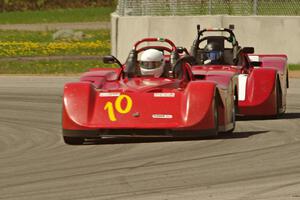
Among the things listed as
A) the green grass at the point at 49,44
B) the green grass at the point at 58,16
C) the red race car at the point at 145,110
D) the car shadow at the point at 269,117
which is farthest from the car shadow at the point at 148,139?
the green grass at the point at 58,16

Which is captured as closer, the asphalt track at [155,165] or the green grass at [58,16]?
the asphalt track at [155,165]

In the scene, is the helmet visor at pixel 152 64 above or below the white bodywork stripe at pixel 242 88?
above

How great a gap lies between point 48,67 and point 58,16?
1469 inches

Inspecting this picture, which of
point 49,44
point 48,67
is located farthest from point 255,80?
point 49,44

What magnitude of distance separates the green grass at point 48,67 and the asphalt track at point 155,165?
14529mm

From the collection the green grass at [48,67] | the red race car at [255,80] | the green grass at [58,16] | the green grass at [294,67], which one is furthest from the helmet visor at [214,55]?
the green grass at [58,16]

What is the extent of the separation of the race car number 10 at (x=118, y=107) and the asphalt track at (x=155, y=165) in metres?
0.35

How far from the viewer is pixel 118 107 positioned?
1423cm

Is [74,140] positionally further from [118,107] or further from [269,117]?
[269,117]

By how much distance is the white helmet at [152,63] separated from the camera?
15422 mm

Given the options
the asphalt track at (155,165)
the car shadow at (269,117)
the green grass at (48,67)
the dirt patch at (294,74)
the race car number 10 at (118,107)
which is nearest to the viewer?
the asphalt track at (155,165)

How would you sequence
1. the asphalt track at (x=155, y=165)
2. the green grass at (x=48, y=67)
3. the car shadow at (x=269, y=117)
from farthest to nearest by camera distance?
the green grass at (x=48, y=67)
the car shadow at (x=269, y=117)
the asphalt track at (x=155, y=165)

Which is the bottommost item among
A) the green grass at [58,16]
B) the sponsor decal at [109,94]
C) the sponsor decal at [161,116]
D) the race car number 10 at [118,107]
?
the green grass at [58,16]

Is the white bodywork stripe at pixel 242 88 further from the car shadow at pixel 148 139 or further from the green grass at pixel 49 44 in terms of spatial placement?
the green grass at pixel 49 44
